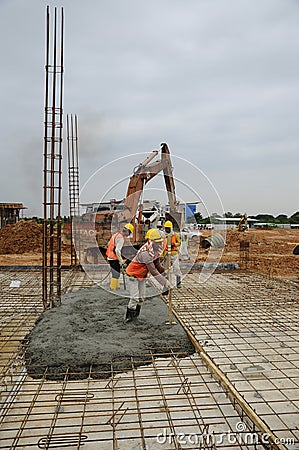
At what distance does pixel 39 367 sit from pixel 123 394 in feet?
2.84

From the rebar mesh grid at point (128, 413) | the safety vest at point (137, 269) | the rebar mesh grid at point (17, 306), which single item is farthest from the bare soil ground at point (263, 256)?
the rebar mesh grid at point (128, 413)

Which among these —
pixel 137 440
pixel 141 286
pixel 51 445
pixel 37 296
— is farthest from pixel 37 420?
pixel 37 296

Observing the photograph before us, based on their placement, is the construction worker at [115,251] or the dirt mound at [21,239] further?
the dirt mound at [21,239]

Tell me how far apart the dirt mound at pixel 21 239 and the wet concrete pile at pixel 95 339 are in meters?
10.6

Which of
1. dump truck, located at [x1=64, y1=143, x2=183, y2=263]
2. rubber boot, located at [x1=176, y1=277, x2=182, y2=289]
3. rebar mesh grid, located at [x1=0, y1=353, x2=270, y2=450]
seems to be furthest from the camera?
dump truck, located at [x1=64, y1=143, x2=183, y2=263]

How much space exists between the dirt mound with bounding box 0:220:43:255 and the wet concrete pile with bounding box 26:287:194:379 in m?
10.6

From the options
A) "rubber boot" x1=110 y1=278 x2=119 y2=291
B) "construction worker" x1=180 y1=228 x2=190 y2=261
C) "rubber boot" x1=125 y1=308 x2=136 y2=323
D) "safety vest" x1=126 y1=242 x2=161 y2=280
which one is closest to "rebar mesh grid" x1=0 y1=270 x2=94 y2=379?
"rubber boot" x1=110 y1=278 x2=119 y2=291

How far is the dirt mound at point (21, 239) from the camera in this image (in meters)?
15.3

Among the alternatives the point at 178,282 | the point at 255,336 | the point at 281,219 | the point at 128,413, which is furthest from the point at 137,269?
the point at 281,219

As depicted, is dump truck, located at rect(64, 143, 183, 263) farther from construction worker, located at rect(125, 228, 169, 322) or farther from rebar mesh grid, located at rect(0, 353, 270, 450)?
rebar mesh grid, located at rect(0, 353, 270, 450)

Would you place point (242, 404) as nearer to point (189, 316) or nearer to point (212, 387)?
point (212, 387)

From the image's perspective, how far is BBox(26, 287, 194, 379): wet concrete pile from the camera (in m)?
3.50

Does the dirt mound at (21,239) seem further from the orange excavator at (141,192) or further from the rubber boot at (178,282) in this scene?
the rubber boot at (178,282)

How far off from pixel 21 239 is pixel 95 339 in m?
12.5
